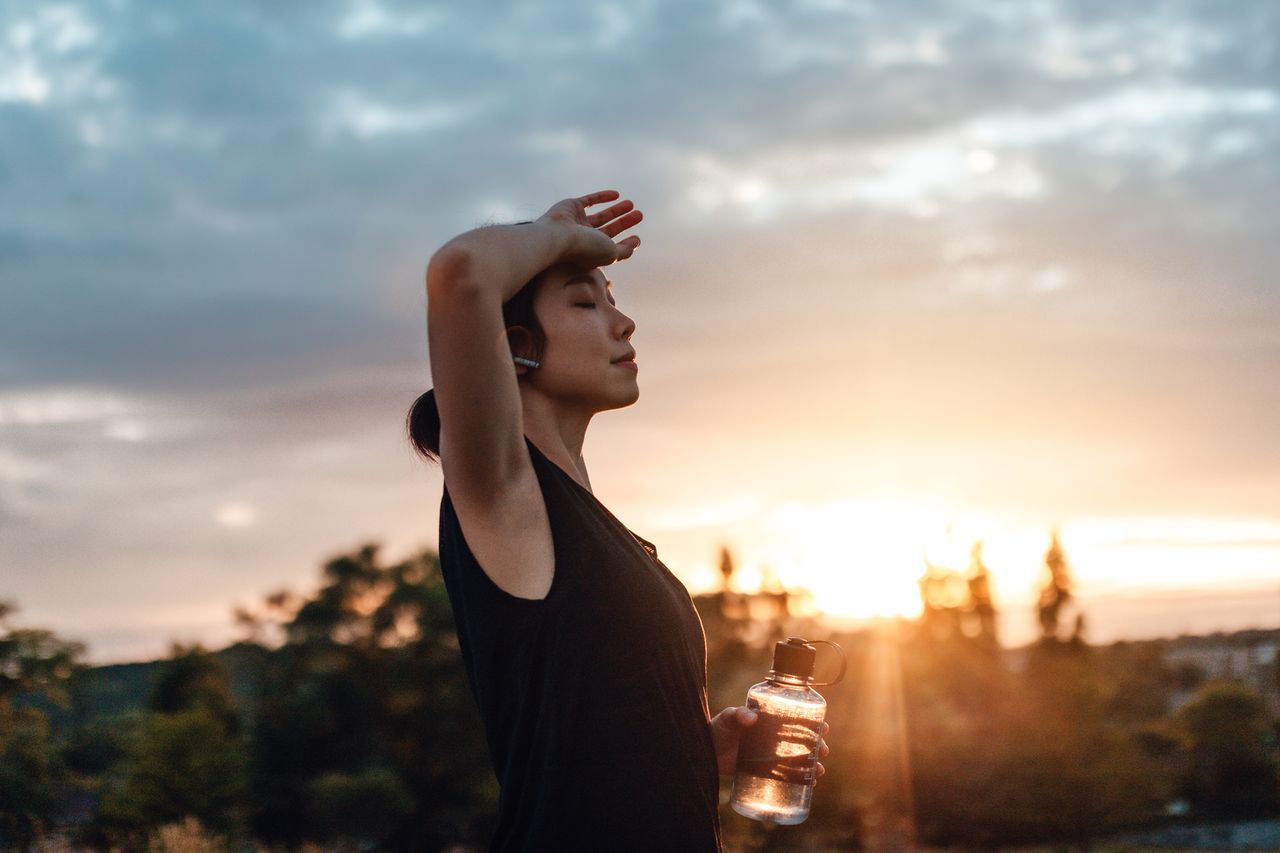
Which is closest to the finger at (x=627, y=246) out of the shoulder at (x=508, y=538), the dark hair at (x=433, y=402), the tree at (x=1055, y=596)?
the dark hair at (x=433, y=402)

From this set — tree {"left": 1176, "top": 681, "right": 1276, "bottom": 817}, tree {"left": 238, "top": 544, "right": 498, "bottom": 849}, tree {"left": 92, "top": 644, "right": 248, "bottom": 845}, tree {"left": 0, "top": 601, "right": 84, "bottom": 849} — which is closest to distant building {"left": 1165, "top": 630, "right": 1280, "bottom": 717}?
tree {"left": 1176, "top": 681, "right": 1276, "bottom": 817}

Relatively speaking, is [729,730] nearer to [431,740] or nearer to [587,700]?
[587,700]

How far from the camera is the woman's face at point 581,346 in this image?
243cm

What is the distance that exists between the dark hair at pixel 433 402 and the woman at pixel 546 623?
0.50 ft

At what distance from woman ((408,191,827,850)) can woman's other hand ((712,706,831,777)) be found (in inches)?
15.3

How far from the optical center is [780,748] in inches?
112

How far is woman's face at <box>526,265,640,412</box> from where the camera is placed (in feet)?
7.96

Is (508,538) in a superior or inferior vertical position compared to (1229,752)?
superior

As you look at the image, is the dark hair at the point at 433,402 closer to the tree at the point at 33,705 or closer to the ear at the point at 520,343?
the ear at the point at 520,343

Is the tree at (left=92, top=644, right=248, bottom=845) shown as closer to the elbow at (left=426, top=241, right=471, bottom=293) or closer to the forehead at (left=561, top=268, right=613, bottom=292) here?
the forehead at (left=561, top=268, right=613, bottom=292)

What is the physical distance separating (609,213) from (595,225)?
0.07 meters

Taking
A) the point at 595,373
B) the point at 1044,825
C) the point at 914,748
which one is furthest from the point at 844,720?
the point at 595,373

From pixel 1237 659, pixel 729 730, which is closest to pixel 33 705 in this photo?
pixel 729 730

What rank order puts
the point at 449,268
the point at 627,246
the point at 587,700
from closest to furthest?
the point at 449,268 → the point at 587,700 → the point at 627,246
